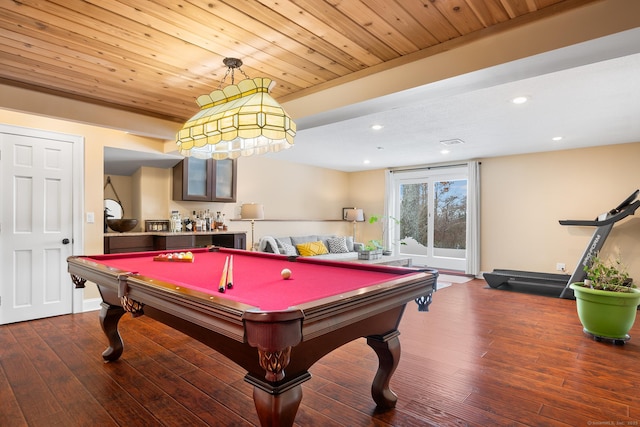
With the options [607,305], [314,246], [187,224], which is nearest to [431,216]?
[314,246]

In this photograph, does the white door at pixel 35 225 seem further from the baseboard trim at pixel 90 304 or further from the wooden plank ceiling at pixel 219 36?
the wooden plank ceiling at pixel 219 36

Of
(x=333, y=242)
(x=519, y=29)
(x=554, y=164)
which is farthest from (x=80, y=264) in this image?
(x=554, y=164)

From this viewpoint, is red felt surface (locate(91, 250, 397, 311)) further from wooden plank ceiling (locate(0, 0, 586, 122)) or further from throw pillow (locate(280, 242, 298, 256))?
throw pillow (locate(280, 242, 298, 256))

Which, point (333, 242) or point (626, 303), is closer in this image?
point (626, 303)

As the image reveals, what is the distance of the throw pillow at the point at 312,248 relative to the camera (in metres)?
6.48

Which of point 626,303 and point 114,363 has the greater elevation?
point 626,303

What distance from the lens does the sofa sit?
5810mm

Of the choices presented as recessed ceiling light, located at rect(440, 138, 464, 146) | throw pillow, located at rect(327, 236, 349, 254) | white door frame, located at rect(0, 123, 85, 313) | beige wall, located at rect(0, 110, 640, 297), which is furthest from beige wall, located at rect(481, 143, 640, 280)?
white door frame, located at rect(0, 123, 85, 313)

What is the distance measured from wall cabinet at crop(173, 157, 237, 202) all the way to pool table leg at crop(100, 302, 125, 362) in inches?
98.4

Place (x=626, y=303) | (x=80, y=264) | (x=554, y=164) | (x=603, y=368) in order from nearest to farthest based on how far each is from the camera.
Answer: (x=80, y=264) < (x=603, y=368) < (x=626, y=303) < (x=554, y=164)

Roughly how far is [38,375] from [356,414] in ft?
7.60

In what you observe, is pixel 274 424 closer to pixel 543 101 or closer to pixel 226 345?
pixel 226 345

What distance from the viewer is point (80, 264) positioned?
2402 mm

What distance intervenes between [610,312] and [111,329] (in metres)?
4.40
